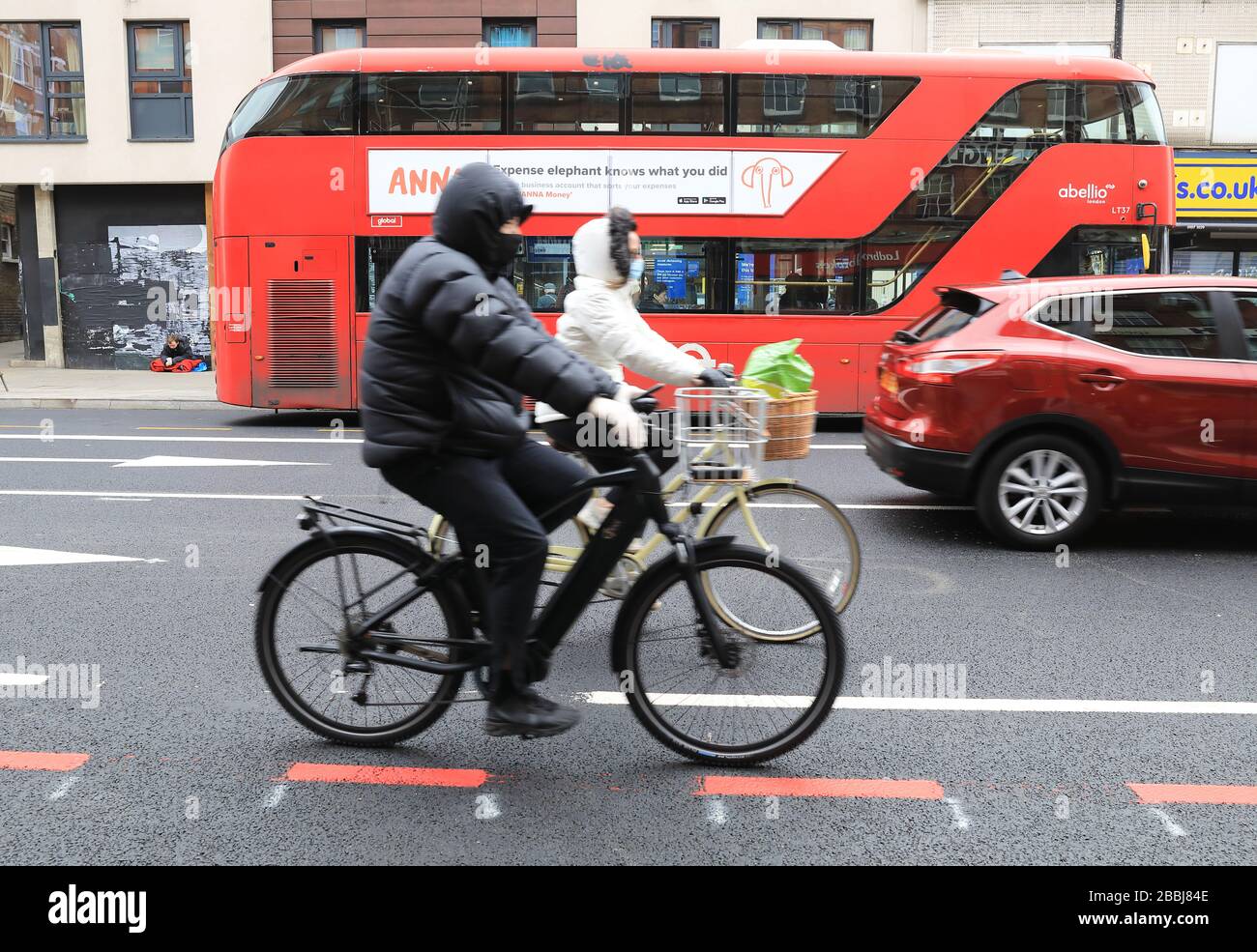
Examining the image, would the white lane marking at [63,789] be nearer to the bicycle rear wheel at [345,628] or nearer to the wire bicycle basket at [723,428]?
the bicycle rear wheel at [345,628]

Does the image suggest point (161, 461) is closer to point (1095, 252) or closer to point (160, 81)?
point (1095, 252)

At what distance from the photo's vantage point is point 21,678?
174 inches

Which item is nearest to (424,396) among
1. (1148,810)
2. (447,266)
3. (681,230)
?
(447,266)

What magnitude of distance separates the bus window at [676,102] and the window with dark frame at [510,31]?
9.49 m

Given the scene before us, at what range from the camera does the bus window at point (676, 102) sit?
12.5 m

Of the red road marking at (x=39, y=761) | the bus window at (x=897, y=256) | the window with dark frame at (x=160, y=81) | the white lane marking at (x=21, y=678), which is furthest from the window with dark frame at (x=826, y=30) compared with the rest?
the red road marking at (x=39, y=761)

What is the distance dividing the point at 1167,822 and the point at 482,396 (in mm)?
2383

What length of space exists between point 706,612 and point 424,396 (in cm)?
112

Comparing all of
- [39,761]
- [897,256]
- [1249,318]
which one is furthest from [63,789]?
[897,256]

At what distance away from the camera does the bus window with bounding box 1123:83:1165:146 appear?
1230cm

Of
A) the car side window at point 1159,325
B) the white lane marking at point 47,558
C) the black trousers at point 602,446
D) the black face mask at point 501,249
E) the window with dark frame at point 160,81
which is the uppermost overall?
the window with dark frame at point 160,81

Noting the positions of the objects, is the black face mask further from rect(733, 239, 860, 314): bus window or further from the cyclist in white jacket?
rect(733, 239, 860, 314): bus window

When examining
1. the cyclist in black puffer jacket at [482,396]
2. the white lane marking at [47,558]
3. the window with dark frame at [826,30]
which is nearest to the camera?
the cyclist in black puffer jacket at [482,396]

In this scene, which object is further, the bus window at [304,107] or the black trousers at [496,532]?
the bus window at [304,107]
